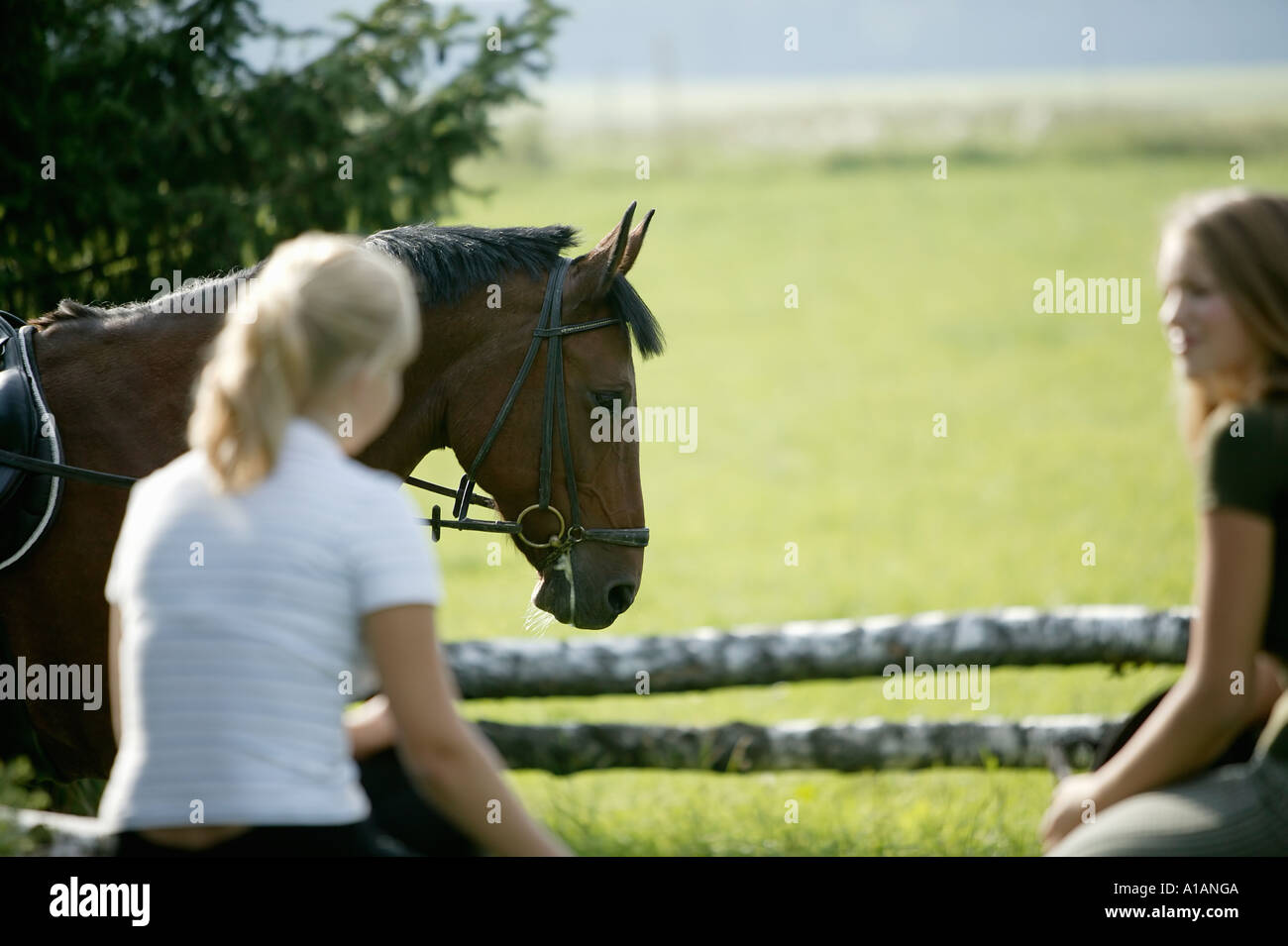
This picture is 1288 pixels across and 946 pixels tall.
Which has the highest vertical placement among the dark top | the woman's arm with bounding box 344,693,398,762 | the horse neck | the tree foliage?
the tree foliage

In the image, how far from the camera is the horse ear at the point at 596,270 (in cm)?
422

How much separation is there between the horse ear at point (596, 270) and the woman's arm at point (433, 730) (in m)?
2.32

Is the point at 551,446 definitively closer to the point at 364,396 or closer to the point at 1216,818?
the point at 364,396

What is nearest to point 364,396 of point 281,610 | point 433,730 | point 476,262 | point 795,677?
point 281,610

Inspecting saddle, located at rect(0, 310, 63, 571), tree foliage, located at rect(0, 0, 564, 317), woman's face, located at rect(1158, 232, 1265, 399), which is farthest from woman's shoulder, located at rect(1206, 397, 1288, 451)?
tree foliage, located at rect(0, 0, 564, 317)

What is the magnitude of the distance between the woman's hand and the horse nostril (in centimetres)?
191

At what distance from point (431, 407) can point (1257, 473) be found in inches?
110

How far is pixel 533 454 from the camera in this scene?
425 cm

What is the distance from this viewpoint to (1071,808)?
2.73 m

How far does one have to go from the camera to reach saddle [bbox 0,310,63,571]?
3836 mm

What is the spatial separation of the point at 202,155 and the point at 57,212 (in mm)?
809

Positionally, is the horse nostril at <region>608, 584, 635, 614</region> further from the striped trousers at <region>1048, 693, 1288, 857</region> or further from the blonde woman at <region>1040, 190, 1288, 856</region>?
the striped trousers at <region>1048, 693, 1288, 857</region>

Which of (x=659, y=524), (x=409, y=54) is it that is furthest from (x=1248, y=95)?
(x=409, y=54)

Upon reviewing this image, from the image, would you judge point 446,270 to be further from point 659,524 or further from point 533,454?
point 659,524
